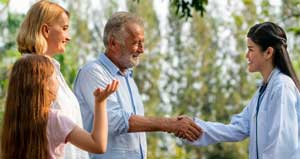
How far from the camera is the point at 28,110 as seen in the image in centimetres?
365

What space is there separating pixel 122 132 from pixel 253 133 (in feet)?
2.18

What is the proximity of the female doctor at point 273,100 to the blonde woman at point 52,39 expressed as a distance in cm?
102

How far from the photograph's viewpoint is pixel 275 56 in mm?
4727

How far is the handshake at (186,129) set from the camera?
499 centimetres

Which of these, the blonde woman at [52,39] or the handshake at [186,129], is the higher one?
the blonde woman at [52,39]

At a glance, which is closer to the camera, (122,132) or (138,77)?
(122,132)

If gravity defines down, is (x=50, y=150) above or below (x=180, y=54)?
above

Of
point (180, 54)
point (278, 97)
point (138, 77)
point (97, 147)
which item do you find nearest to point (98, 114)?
point (97, 147)

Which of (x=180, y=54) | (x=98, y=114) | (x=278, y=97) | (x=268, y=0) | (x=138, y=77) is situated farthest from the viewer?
(x=180, y=54)

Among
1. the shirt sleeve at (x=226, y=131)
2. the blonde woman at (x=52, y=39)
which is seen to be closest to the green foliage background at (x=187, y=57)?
the shirt sleeve at (x=226, y=131)

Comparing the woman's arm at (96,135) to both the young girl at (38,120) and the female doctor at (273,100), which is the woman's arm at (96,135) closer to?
the young girl at (38,120)

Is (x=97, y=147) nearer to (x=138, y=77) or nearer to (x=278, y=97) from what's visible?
(x=278, y=97)

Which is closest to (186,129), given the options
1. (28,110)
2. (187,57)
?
(28,110)

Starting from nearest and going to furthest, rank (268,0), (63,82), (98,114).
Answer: (98,114) < (63,82) < (268,0)
